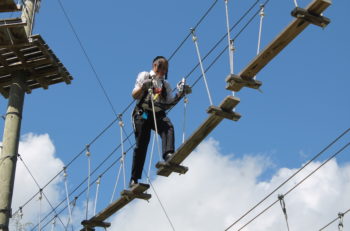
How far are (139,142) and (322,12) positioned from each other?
2.62 metres

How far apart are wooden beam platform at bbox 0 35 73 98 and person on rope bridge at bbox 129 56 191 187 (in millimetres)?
1699

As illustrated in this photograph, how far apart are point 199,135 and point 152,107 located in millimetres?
874

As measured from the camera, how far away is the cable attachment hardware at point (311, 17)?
6859mm

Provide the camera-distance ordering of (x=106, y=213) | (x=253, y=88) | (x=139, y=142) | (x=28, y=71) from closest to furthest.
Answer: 1. (x=253, y=88)
2. (x=139, y=142)
3. (x=106, y=213)
4. (x=28, y=71)

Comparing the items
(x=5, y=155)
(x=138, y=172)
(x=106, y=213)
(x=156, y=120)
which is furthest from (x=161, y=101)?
(x=5, y=155)

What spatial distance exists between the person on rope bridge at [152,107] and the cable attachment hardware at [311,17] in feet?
6.73

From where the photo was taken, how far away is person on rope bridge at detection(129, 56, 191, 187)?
8548 millimetres

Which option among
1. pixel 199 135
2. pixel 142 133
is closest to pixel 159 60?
pixel 142 133

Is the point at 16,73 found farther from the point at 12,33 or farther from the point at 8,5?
the point at 8,5

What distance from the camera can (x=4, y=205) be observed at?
30.6ft

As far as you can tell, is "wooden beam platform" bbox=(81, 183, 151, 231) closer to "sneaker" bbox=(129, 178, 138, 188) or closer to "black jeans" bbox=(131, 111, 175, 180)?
"sneaker" bbox=(129, 178, 138, 188)

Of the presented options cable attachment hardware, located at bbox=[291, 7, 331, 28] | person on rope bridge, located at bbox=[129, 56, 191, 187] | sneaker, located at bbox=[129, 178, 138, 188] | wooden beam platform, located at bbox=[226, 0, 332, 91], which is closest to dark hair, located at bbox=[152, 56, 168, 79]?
person on rope bridge, located at bbox=[129, 56, 191, 187]

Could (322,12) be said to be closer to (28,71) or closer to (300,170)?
(300,170)

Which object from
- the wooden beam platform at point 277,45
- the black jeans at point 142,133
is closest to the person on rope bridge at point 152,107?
the black jeans at point 142,133
